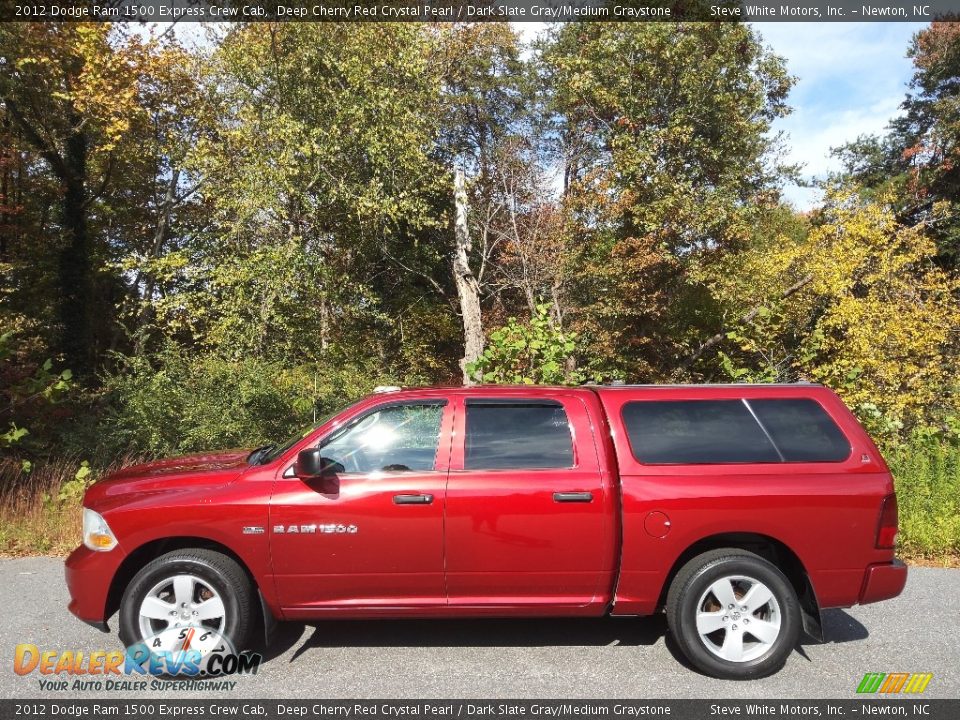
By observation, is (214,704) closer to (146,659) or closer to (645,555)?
(146,659)

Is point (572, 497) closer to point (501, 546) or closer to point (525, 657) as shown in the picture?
point (501, 546)

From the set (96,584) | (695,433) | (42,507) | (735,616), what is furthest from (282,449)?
(42,507)

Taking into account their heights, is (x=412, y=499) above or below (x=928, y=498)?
above

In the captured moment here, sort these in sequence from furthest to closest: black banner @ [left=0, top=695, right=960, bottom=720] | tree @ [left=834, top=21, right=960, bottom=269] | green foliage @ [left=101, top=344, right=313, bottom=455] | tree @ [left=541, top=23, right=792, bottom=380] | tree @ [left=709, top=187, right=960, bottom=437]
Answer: tree @ [left=834, top=21, right=960, bottom=269] → tree @ [left=541, top=23, right=792, bottom=380] → tree @ [left=709, top=187, right=960, bottom=437] → green foliage @ [left=101, top=344, right=313, bottom=455] → black banner @ [left=0, top=695, right=960, bottom=720]

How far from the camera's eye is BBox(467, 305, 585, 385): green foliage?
9.16m

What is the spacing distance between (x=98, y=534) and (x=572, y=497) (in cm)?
292

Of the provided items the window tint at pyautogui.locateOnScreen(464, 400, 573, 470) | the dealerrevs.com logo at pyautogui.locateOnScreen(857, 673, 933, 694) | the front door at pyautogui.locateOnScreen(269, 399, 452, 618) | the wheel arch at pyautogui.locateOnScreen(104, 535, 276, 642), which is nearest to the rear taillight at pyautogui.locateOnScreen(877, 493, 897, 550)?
the dealerrevs.com logo at pyautogui.locateOnScreen(857, 673, 933, 694)

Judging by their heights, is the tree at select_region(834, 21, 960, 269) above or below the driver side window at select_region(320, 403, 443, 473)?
above

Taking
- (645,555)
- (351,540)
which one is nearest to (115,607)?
(351,540)

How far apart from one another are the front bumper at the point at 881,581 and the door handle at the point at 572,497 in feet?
5.75

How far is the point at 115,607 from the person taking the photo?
4297 mm

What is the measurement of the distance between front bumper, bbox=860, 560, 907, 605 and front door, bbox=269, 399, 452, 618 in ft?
8.51

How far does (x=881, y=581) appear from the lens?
13.8 feet

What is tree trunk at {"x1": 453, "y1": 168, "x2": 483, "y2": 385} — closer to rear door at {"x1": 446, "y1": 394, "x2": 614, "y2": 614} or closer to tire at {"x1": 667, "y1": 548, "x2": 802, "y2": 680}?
rear door at {"x1": 446, "y1": 394, "x2": 614, "y2": 614}
